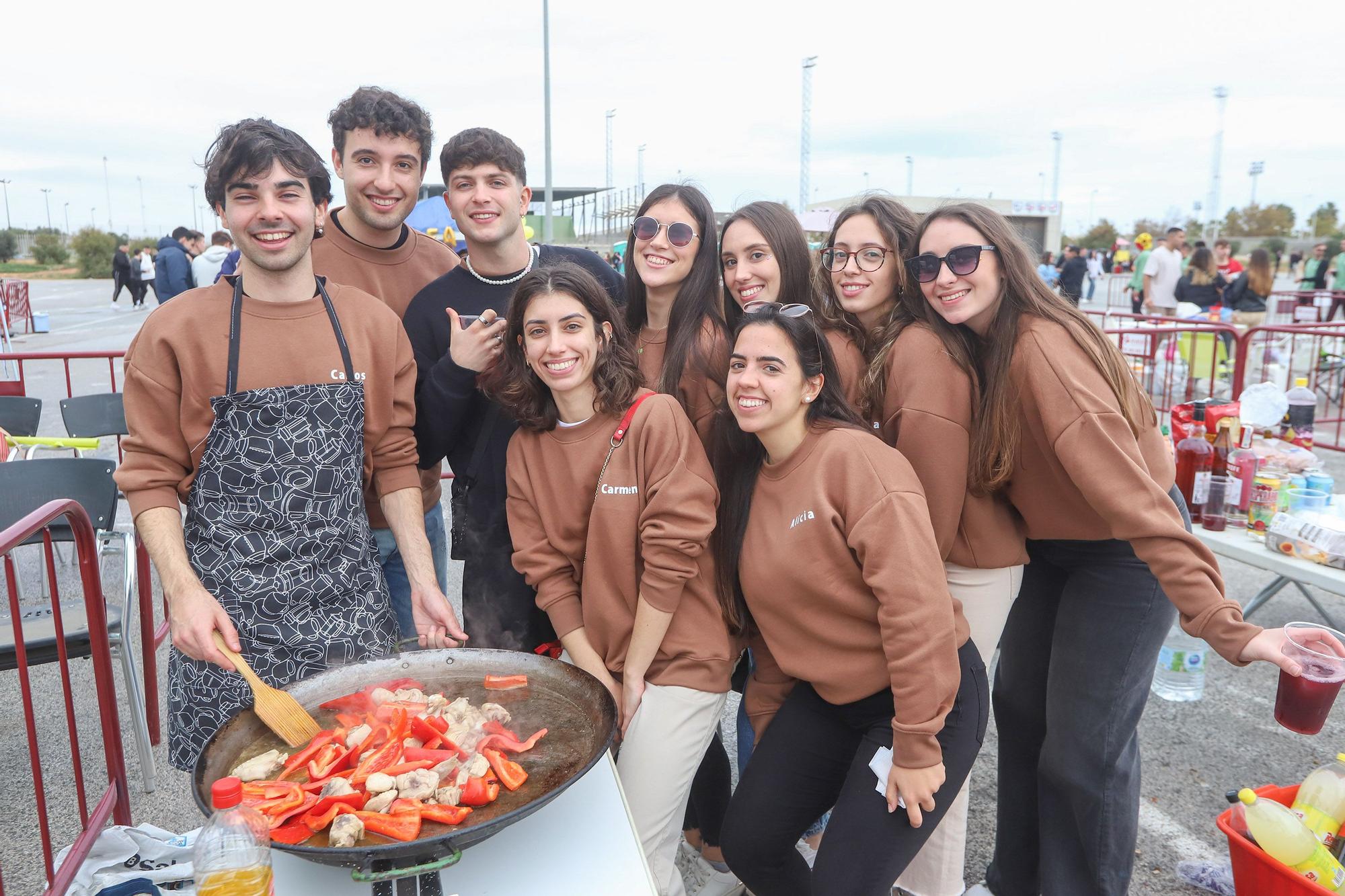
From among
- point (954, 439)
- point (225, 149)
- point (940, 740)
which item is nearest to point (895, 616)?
point (940, 740)

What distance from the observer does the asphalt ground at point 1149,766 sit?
3186mm

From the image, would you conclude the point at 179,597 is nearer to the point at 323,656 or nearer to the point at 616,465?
the point at 323,656

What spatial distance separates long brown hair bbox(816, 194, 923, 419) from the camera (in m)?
2.61

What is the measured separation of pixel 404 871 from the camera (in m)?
1.55

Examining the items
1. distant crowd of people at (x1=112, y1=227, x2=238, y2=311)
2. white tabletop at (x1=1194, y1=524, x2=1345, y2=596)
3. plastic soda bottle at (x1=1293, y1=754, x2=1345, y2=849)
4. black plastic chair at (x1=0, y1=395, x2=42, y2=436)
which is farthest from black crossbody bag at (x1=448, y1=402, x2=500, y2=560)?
distant crowd of people at (x1=112, y1=227, x2=238, y2=311)

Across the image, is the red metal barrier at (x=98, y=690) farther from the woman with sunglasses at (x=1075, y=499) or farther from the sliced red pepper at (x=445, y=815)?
the woman with sunglasses at (x=1075, y=499)

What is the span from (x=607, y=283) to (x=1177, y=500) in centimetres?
212

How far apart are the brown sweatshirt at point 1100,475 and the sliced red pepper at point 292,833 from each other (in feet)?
6.47

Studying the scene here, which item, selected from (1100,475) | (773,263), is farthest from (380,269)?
(1100,475)

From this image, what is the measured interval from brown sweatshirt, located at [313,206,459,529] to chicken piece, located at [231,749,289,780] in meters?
1.43

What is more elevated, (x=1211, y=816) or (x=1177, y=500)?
(x=1177, y=500)

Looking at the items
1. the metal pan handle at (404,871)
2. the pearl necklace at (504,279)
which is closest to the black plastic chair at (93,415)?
the pearl necklace at (504,279)

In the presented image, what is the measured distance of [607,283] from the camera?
3.37 metres

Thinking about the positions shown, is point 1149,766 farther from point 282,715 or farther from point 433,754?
point 282,715
